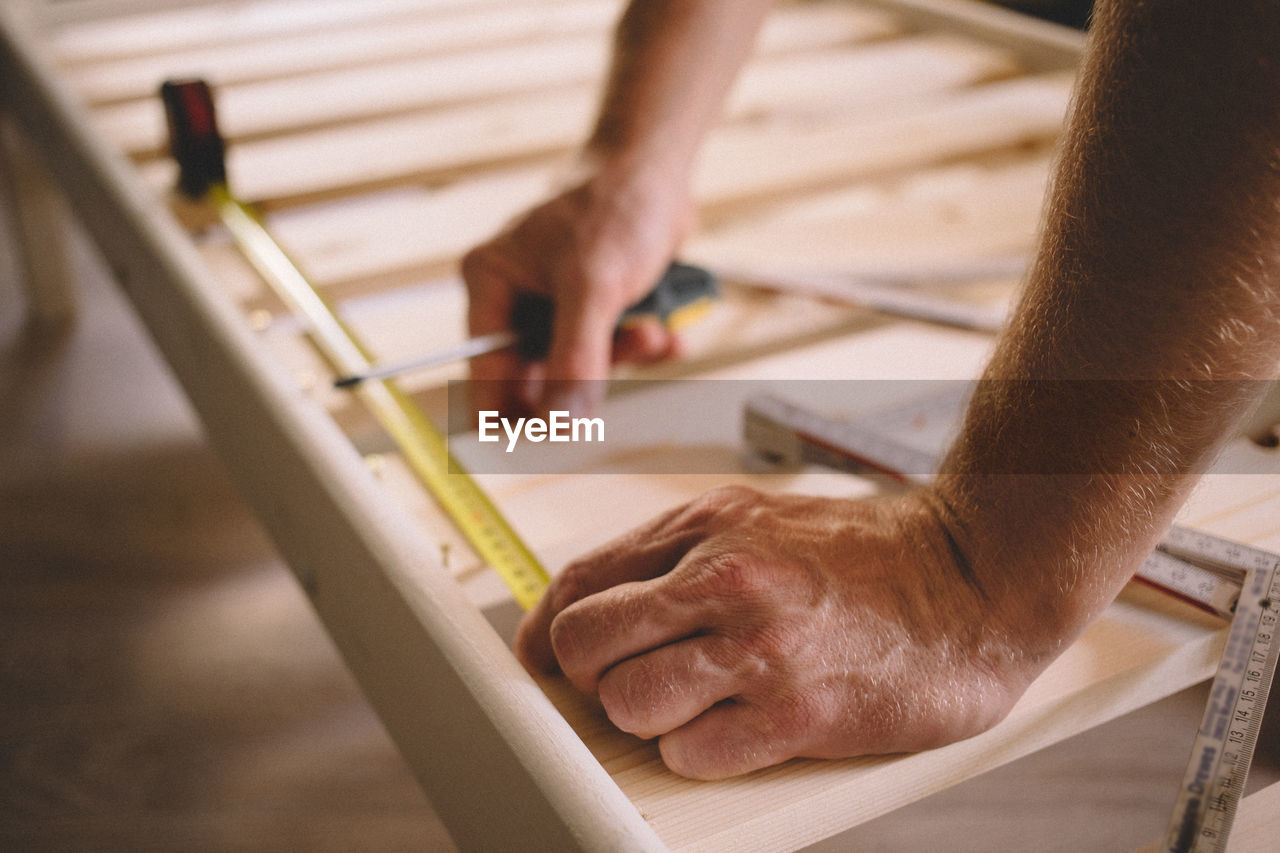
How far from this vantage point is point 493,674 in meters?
0.54

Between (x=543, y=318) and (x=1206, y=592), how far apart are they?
0.54 meters

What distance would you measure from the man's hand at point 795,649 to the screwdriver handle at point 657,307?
0.37 m

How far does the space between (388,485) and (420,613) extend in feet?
0.80

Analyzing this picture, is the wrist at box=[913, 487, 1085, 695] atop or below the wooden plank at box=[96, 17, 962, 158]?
below

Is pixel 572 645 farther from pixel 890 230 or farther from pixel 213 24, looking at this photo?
pixel 213 24

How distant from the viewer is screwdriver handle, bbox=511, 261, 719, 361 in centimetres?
92

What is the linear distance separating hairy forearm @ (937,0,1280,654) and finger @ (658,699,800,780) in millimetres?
140

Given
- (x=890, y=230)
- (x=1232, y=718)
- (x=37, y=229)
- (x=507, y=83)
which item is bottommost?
(x=37, y=229)

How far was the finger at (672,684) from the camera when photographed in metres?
0.53

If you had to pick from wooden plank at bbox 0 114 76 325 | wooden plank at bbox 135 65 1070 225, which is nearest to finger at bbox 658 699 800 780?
wooden plank at bbox 135 65 1070 225

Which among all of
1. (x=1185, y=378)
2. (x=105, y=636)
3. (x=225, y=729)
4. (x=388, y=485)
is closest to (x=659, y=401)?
(x=388, y=485)

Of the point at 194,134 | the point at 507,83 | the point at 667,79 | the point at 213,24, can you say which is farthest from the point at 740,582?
the point at 213,24

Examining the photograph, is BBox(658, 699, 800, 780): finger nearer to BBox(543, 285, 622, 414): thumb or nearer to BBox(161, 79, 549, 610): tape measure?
BBox(161, 79, 549, 610): tape measure

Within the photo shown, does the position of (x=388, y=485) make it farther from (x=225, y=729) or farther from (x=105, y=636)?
(x=105, y=636)
